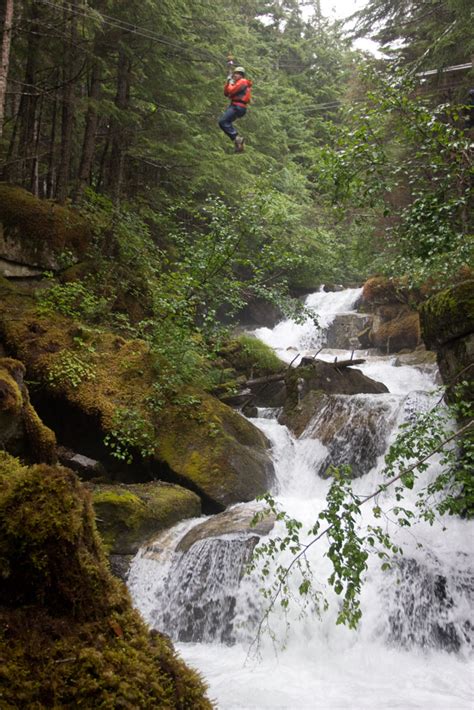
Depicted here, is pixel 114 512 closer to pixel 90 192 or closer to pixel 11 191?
pixel 11 191

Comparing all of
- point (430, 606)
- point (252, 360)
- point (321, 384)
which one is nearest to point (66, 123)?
point (252, 360)

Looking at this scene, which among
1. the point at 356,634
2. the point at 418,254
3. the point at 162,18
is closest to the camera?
the point at 418,254

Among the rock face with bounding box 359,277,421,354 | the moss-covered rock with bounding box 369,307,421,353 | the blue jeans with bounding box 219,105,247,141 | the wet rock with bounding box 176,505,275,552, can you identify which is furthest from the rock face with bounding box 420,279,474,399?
the moss-covered rock with bounding box 369,307,421,353

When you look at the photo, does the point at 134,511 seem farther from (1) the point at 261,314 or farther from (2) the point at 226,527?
(1) the point at 261,314

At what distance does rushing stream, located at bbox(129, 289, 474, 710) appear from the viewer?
485 centimetres

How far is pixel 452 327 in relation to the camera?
7.62 metres

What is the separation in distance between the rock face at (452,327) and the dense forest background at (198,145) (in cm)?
81

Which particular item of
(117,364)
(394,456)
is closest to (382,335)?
(117,364)

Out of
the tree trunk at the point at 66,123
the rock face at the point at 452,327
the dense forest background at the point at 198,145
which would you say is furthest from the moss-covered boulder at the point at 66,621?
the tree trunk at the point at 66,123

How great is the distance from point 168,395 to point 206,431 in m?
1.04

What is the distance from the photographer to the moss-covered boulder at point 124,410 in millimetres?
8445

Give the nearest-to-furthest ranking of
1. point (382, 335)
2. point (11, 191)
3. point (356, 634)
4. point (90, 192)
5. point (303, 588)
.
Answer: point (303, 588)
point (356, 634)
point (11, 191)
point (90, 192)
point (382, 335)

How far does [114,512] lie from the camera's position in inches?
279

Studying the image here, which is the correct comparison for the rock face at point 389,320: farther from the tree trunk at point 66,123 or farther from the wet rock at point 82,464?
the wet rock at point 82,464
